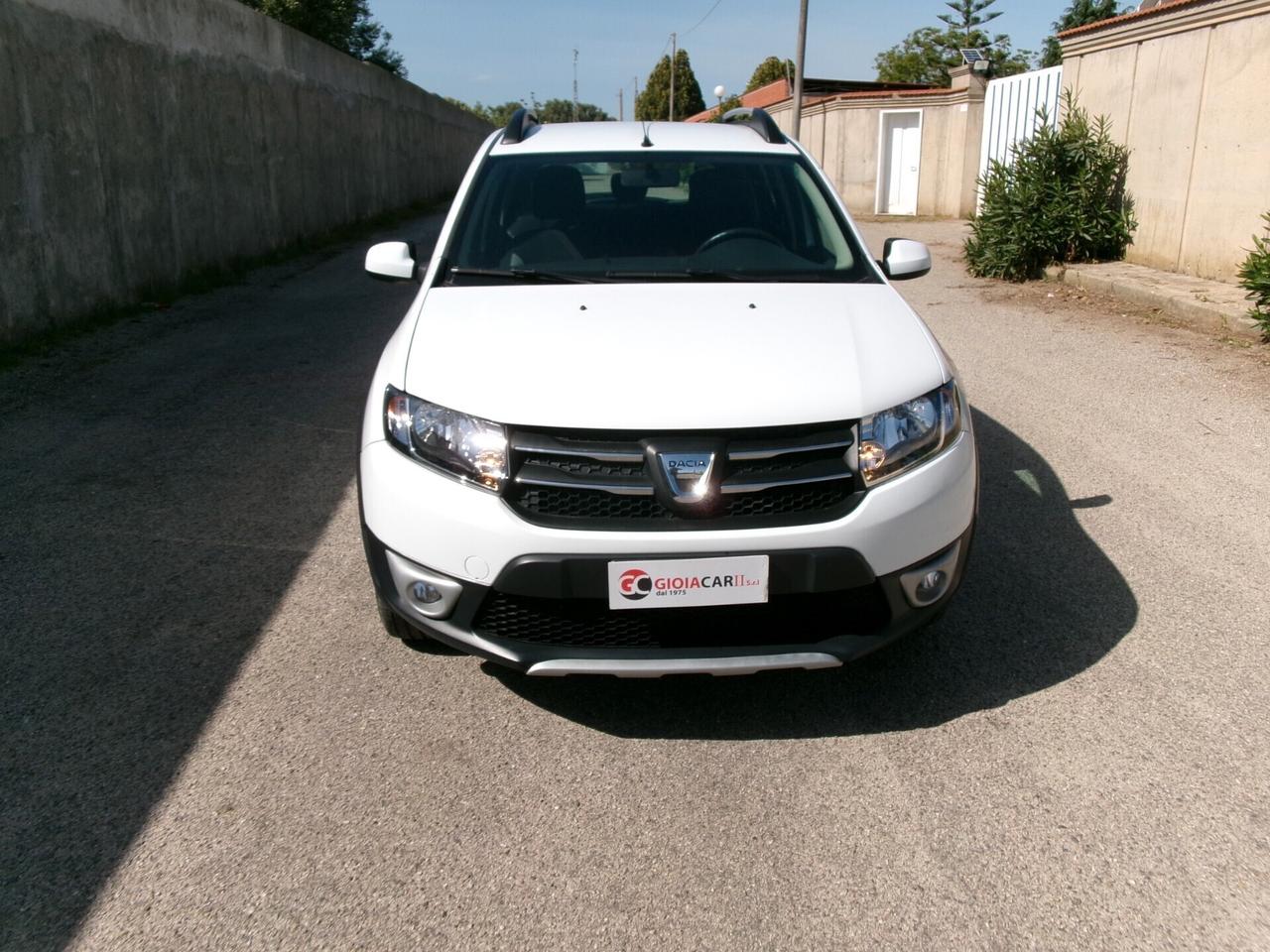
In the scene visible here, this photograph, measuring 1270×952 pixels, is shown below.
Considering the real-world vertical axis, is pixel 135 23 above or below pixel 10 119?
above

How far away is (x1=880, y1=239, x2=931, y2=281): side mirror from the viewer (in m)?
4.30

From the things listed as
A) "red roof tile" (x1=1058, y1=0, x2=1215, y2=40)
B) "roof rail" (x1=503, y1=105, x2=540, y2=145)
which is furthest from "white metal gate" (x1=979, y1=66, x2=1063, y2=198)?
"roof rail" (x1=503, y1=105, x2=540, y2=145)

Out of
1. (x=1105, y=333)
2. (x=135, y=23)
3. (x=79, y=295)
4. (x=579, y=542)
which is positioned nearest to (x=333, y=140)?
(x=135, y=23)

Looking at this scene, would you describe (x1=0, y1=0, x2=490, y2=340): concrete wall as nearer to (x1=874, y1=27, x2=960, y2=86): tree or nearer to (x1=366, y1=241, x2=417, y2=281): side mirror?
(x1=366, y1=241, x2=417, y2=281): side mirror

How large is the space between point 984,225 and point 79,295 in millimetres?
9626

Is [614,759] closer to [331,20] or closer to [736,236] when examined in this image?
[736,236]

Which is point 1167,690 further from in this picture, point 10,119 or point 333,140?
point 333,140

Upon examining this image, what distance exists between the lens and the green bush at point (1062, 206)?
39.7 ft

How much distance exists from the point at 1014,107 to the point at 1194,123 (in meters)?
7.79

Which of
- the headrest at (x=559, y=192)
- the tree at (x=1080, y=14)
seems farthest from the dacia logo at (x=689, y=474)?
the tree at (x=1080, y=14)

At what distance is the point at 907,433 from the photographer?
296 centimetres

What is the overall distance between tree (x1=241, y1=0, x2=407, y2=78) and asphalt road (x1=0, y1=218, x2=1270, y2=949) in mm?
31052

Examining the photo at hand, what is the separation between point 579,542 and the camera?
2705mm

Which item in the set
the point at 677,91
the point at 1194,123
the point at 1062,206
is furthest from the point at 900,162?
the point at 677,91
